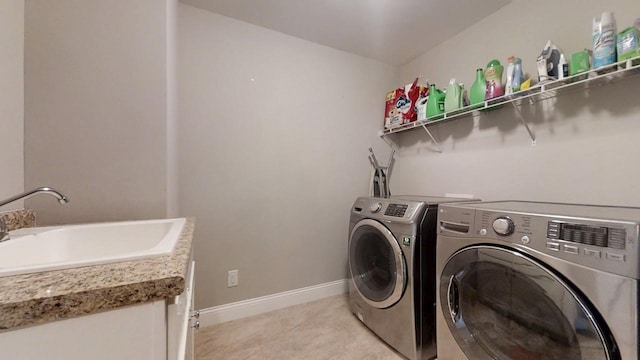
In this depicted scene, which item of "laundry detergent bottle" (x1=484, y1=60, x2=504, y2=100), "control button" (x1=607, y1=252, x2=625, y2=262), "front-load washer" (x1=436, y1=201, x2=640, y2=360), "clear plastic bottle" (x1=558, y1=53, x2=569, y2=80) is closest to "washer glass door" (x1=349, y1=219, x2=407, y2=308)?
"front-load washer" (x1=436, y1=201, x2=640, y2=360)

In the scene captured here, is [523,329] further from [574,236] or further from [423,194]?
[423,194]

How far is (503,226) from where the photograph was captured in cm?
100

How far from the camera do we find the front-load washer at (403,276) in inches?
55.1

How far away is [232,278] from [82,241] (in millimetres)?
1089

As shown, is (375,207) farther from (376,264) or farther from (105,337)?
(105,337)

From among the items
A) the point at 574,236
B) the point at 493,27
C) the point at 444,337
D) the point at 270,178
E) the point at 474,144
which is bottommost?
the point at 444,337

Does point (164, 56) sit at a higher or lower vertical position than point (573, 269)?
higher

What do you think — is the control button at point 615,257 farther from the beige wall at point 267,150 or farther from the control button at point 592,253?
the beige wall at point 267,150

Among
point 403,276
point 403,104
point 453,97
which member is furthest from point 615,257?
point 403,104

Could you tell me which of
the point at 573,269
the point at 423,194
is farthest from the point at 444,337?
the point at 423,194

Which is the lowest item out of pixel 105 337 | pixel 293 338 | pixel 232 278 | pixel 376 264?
pixel 293 338

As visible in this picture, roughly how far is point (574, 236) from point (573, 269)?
0.11 m

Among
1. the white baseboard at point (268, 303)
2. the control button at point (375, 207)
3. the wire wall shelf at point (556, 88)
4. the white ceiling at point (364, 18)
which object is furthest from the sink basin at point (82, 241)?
the wire wall shelf at point (556, 88)

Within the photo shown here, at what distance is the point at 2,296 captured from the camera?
1.26 feet
